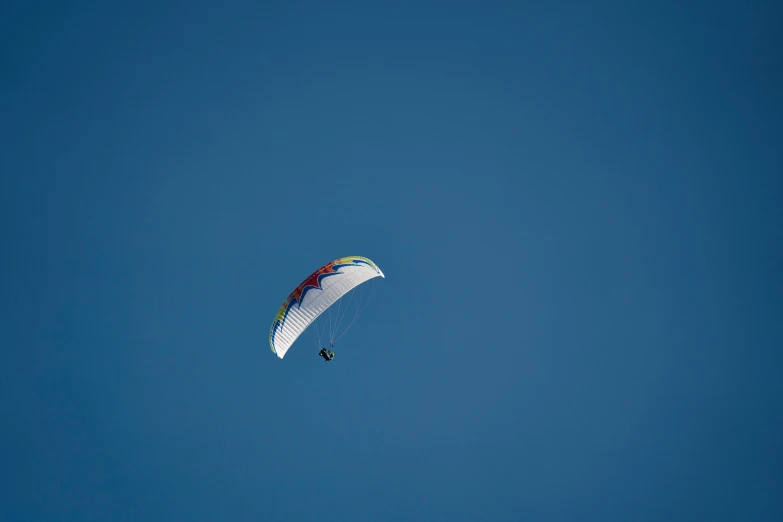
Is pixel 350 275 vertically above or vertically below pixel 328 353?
above

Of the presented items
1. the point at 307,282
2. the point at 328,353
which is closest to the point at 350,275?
the point at 307,282

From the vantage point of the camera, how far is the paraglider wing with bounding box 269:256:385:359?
1166 inches

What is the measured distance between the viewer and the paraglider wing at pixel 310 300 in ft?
97.2

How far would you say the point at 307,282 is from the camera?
29.8 m

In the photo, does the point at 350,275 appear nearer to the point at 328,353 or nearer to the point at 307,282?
the point at 307,282

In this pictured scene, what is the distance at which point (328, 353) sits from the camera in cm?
3091

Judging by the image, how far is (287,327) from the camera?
29.8 m

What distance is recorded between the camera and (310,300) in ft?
97.3

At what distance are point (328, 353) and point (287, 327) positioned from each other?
2.35 m

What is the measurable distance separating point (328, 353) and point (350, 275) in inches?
148

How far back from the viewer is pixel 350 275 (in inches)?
1179

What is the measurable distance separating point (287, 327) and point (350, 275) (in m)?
3.51
